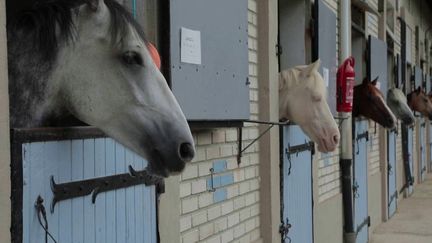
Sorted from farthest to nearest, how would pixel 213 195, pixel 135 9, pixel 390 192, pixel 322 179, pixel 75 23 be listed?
1. pixel 390 192
2. pixel 322 179
3. pixel 213 195
4. pixel 135 9
5. pixel 75 23

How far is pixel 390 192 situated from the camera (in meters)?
9.34

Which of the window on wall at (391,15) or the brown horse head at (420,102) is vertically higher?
the window on wall at (391,15)

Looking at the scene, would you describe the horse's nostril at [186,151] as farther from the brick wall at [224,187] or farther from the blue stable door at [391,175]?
the blue stable door at [391,175]

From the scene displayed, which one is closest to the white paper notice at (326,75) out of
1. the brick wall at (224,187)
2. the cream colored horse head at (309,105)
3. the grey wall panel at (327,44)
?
the grey wall panel at (327,44)

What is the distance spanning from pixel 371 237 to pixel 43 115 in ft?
21.3

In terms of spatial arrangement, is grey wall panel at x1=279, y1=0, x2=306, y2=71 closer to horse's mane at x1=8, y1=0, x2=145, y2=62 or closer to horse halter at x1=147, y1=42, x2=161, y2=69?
→ horse halter at x1=147, y1=42, x2=161, y2=69

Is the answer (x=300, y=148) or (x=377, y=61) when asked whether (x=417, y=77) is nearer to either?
(x=377, y=61)

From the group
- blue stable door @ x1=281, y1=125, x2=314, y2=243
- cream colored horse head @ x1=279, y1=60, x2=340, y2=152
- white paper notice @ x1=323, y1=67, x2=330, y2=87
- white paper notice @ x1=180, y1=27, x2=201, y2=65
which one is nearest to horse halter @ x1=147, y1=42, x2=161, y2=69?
white paper notice @ x1=180, y1=27, x2=201, y2=65

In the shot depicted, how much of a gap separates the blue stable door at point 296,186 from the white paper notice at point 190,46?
5.58 ft

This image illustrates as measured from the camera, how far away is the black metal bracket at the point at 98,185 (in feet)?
6.66

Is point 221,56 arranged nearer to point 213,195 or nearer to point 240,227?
point 213,195

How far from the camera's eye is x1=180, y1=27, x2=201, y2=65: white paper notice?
2793 mm

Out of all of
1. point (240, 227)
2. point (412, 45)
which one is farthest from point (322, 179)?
point (412, 45)

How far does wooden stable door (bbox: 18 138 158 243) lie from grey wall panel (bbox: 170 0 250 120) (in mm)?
452
